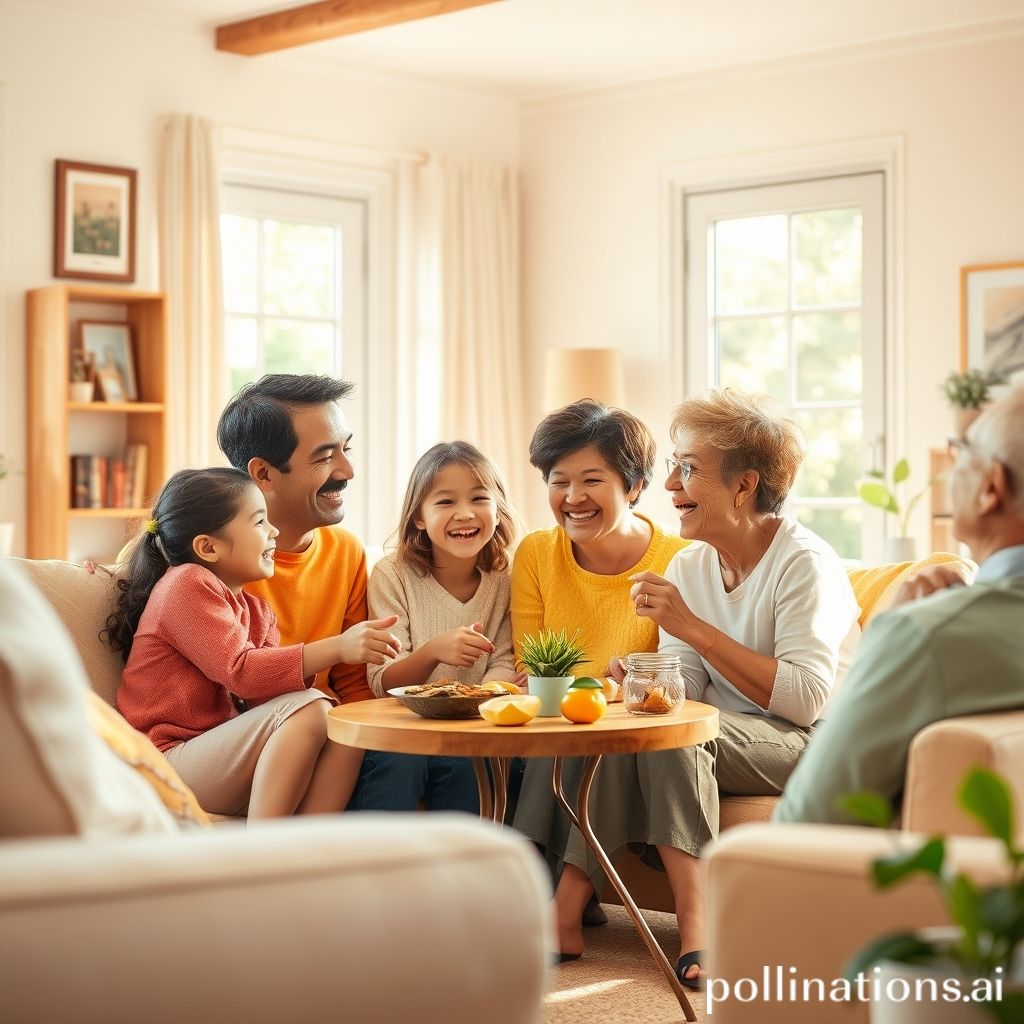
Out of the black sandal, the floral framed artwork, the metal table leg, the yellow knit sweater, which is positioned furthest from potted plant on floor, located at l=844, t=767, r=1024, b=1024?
the floral framed artwork

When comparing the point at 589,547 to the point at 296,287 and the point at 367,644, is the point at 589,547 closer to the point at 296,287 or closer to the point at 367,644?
the point at 367,644

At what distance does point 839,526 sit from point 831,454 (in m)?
0.31

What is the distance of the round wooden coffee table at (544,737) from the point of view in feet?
7.70

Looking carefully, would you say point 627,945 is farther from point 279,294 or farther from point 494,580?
point 279,294

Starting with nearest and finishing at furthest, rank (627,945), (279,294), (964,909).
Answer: (964,909) → (627,945) → (279,294)

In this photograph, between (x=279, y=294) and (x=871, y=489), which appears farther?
(x=279, y=294)

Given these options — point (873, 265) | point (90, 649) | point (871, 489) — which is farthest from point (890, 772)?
point (873, 265)

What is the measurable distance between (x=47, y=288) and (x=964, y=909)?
4.87 meters

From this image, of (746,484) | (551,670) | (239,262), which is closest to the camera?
(551,670)

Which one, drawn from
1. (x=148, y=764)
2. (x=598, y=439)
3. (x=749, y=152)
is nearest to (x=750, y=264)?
(x=749, y=152)

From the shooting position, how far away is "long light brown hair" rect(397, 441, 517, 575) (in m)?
3.23

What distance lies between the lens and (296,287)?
6.40m

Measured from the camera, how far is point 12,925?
111 cm

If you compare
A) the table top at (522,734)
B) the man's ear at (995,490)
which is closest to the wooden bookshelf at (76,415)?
the table top at (522,734)
